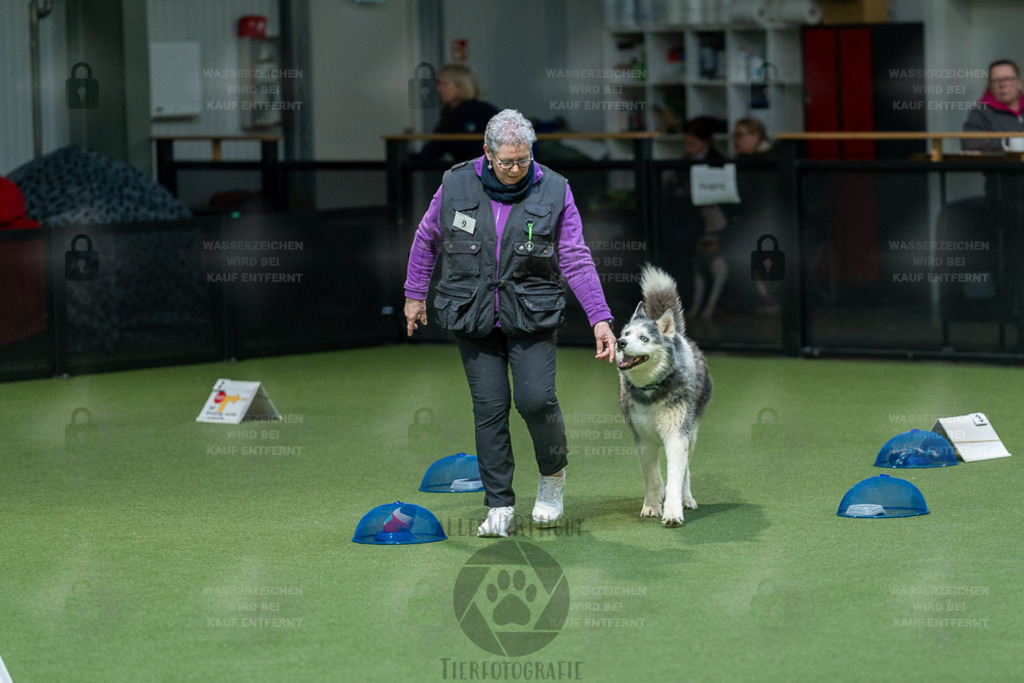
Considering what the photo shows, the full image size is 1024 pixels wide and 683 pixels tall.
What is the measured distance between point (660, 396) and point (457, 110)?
735cm

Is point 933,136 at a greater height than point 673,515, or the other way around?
point 933,136

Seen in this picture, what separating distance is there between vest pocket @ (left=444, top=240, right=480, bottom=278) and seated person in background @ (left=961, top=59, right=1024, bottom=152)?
6.19 meters

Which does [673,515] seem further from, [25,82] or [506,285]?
[25,82]

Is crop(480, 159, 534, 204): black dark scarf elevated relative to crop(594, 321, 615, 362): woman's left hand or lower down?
elevated

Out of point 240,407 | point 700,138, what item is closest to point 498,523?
point 240,407

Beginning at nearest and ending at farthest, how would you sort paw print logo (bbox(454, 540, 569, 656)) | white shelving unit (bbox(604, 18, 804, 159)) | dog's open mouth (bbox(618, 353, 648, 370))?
paw print logo (bbox(454, 540, 569, 656)), dog's open mouth (bbox(618, 353, 648, 370)), white shelving unit (bbox(604, 18, 804, 159))

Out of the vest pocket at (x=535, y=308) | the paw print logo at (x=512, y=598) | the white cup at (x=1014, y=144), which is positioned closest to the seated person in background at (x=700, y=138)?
the white cup at (x=1014, y=144)

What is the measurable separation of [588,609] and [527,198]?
1809 mm

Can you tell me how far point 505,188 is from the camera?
6.40m

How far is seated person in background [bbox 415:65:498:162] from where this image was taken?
13523mm

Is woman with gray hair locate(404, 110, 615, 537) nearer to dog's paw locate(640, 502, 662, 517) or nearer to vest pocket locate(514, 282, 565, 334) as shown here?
vest pocket locate(514, 282, 565, 334)

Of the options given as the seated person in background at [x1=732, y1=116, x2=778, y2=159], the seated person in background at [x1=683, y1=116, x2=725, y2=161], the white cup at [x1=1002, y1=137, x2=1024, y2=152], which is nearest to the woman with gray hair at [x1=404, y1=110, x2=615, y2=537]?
the white cup at [x1=1002, y1=137, x2=1024, y2=152]

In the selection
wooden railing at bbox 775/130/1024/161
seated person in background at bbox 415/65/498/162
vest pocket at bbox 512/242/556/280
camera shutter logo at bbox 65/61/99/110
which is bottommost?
vest pocket at bbox 512/242/556/280

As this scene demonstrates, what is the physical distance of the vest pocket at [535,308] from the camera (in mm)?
6355
